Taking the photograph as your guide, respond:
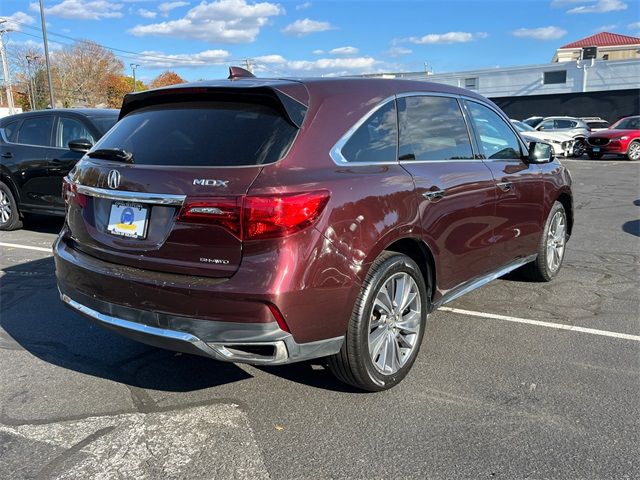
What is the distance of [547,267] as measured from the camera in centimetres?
545

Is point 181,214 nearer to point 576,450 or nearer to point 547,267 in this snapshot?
point 576,450

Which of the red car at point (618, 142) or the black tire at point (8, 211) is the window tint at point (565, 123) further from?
the black tire at point (8, 211)

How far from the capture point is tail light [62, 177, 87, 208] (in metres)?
3.35

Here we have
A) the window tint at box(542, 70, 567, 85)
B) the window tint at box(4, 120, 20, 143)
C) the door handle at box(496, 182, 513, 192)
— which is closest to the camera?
the door handle at box(496, 182, 513, 192)

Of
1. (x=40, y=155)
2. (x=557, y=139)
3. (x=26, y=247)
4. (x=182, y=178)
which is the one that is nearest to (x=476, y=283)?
(x=182, y=178)

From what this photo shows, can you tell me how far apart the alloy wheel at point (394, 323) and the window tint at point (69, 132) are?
224 inches

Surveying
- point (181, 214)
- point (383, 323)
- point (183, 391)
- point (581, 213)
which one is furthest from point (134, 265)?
point (581, 213)

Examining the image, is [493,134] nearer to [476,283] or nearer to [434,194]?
[476,283]

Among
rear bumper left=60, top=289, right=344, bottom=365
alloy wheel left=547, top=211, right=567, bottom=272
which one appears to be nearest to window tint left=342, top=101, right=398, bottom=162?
rear bumper left=60, top=289, right=344, bottom=365

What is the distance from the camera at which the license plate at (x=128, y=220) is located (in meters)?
2.96

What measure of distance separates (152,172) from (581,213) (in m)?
8.77

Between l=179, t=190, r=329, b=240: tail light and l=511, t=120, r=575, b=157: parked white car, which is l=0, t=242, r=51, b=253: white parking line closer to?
l=179, t=190, r=329, b=240: tail light

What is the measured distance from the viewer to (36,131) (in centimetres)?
820

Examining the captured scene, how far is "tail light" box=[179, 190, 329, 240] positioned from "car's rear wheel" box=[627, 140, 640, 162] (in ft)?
70.6
